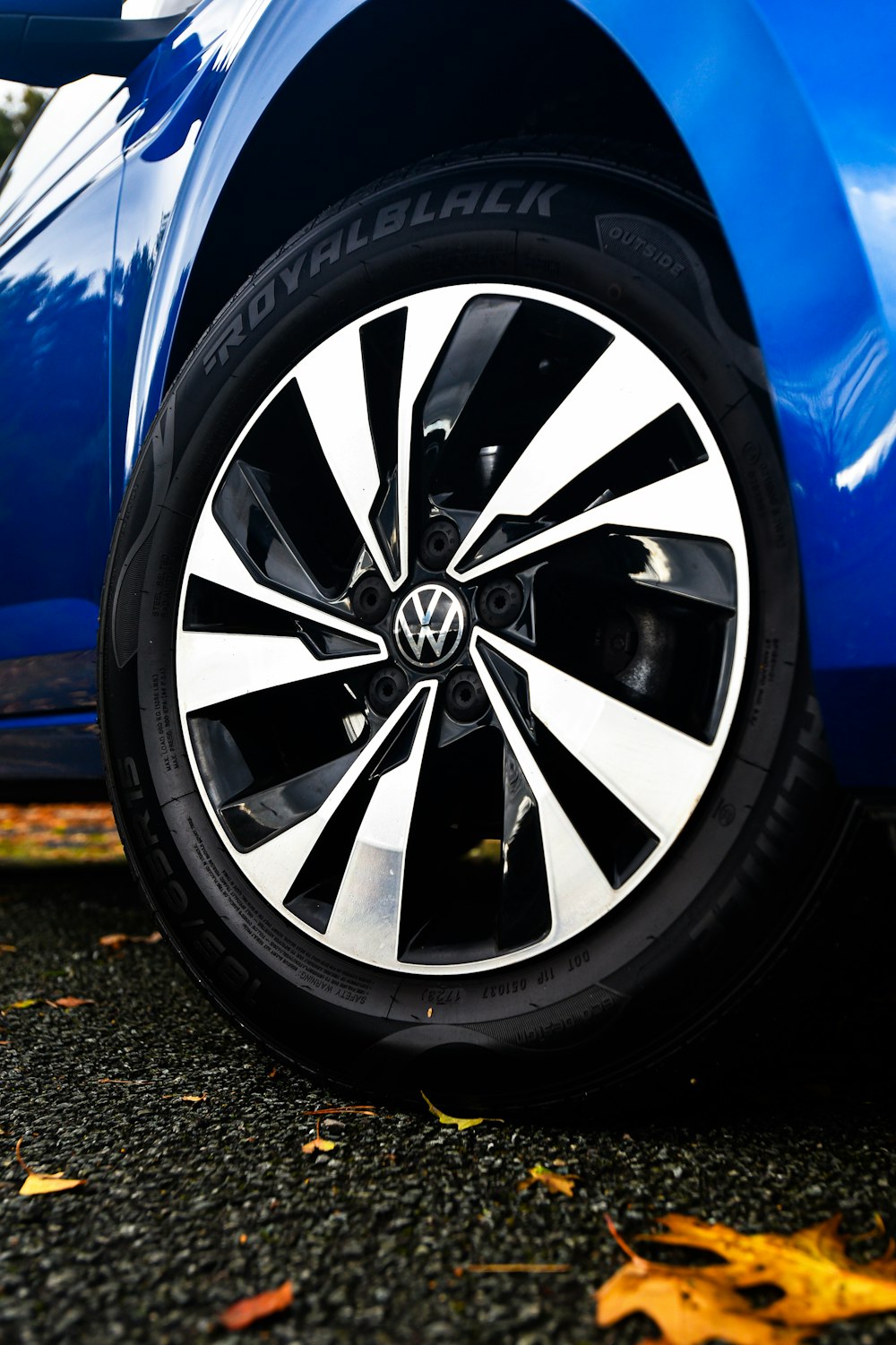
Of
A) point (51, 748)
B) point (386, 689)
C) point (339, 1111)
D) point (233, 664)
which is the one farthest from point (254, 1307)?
point (51, 748)

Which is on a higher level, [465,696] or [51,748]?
[465,696]

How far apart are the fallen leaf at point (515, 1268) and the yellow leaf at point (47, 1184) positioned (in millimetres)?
423

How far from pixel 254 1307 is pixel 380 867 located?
0.53m

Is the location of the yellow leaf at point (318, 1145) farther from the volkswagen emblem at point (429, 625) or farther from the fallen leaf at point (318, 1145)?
the volkswagen emblem at point (429, 625)

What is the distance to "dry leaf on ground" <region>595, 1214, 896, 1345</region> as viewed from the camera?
0.79 metres

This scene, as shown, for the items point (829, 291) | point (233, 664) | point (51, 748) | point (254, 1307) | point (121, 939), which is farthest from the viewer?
point (121, 939)

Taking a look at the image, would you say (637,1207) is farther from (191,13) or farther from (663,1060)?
(191,13)

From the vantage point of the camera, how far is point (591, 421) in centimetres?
121

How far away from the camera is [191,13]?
5.92ft

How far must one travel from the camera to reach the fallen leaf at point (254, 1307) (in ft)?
2.68

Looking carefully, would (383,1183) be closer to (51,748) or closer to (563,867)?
(563,867)

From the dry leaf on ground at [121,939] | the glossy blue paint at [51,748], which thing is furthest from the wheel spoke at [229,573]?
the dry leaf on ground at [121,939]

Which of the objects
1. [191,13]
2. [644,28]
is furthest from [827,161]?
[191,13]

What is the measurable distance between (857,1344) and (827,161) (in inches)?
36.5
